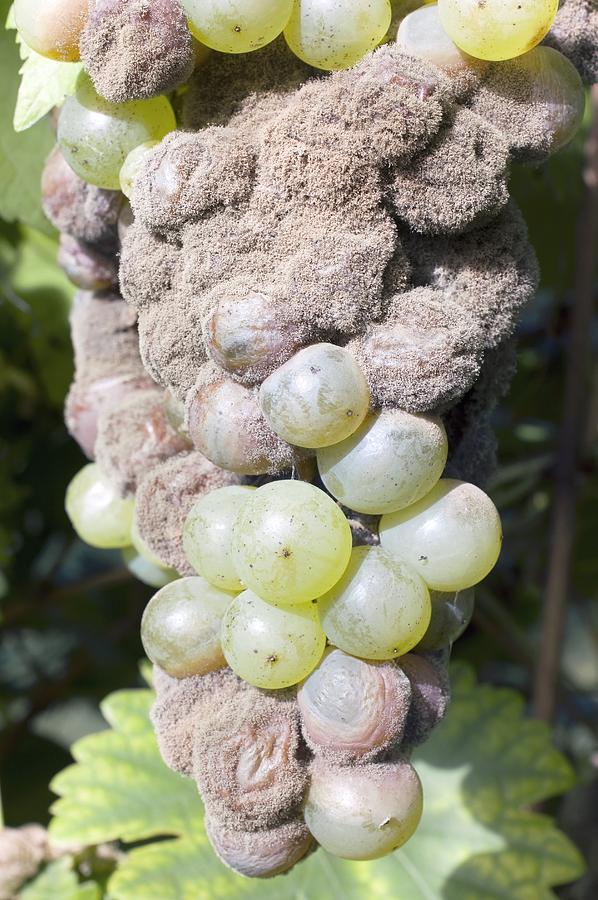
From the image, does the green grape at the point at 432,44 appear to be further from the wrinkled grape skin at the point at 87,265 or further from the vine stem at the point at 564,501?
the vine stem at the point at 564,501

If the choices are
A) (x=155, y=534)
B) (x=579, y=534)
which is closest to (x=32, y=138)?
(x=155, y=534)

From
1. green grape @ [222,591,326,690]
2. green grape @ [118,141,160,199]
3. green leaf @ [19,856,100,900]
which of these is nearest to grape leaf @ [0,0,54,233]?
green grape @ [118,141,160,199]

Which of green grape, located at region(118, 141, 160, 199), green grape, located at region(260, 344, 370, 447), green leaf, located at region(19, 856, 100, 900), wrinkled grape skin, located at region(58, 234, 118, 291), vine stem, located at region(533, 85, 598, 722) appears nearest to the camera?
green grape, located at region(260, 344, 370, 447)

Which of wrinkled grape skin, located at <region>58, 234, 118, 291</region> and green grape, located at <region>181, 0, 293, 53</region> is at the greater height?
green grape, located at <region>181, 0, 293, 53</region>

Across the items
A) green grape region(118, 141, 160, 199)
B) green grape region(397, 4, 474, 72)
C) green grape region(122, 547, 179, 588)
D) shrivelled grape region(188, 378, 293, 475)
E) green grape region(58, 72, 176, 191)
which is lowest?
green grape region(122, 547, 179, 588)

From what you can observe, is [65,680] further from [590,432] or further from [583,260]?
[583,260]

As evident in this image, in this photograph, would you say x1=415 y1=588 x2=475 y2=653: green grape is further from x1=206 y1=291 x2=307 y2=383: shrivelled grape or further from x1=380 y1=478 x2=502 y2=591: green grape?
x1=206 y1=291 x2=307 y2=383: shrivelled grape

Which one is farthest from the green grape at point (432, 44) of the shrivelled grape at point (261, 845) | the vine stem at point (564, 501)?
the vine stem at point (564, 501)

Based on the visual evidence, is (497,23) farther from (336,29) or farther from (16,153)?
(16,153)
